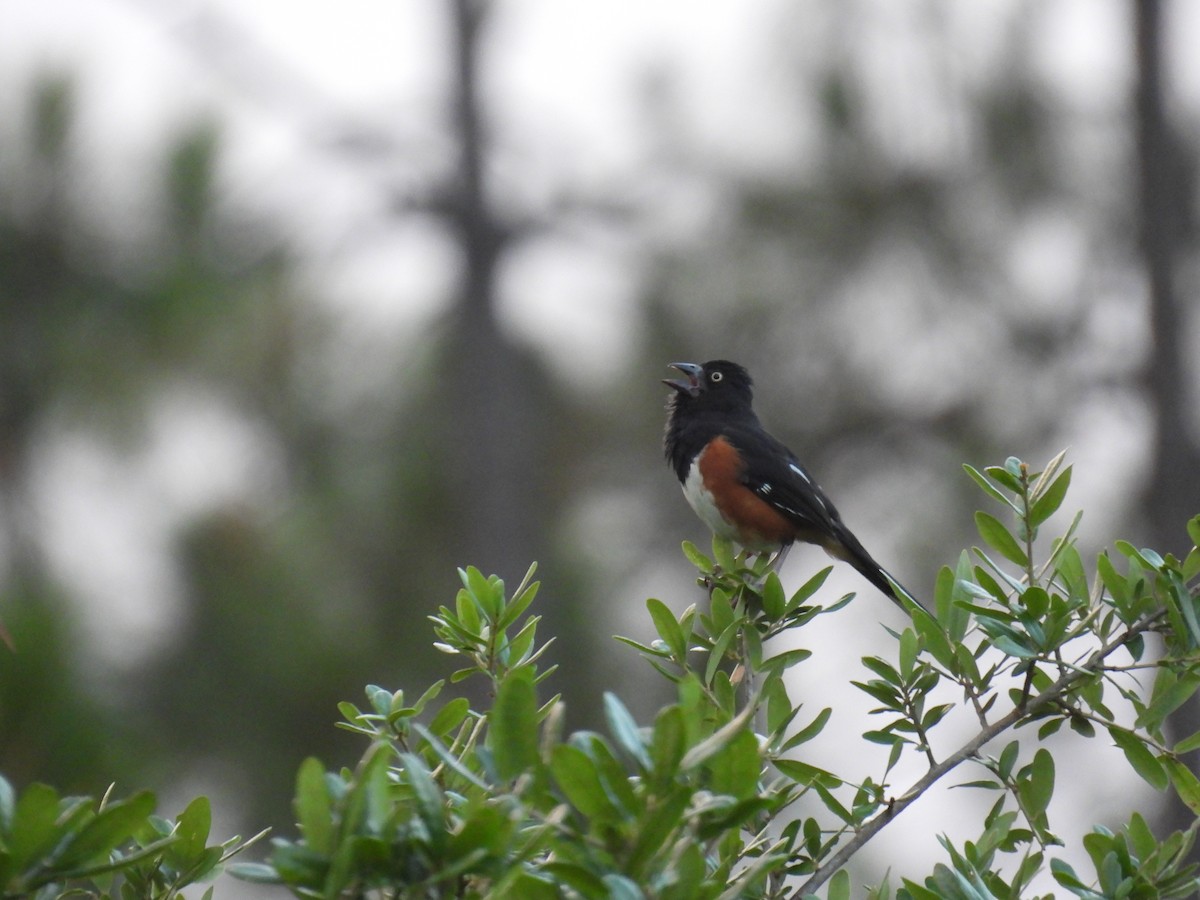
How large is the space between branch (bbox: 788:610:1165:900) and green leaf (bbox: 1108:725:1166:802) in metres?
0.10

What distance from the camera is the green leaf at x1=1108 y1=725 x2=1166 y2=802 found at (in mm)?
1738

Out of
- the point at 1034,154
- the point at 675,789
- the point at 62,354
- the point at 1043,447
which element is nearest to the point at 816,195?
the point at 1034,154

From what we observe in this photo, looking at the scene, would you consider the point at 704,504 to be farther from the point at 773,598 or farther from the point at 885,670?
the point at 885,670

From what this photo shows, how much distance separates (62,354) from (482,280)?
8.89 ft

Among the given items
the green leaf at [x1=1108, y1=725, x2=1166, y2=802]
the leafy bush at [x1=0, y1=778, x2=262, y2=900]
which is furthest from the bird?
the leafy bush at [x1=0, y1=778, x2=262, y2=900]

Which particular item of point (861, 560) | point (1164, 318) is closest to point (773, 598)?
point (861, 560)

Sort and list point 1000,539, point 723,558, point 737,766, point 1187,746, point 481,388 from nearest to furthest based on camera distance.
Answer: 1. point 737,766
2. point 1187,746
3. point 1000,539
4. point 723,558
5. point 481,388

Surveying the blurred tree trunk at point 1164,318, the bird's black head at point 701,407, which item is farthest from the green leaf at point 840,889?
the blurred tree trunk at point 1164,318

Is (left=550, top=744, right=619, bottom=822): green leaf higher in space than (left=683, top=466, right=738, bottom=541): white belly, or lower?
lower

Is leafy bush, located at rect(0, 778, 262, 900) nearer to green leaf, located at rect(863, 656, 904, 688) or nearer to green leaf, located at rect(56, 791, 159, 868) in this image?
green leaf, located at rect(56, 791, 159, 868)

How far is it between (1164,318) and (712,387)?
11.8 feet

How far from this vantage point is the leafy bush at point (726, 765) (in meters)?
1.14

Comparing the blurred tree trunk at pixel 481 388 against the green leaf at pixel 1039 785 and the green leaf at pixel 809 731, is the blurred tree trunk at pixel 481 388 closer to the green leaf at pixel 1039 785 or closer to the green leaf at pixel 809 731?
the green leaf at pixel 809 731

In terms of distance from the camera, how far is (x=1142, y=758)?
1.77 meters
